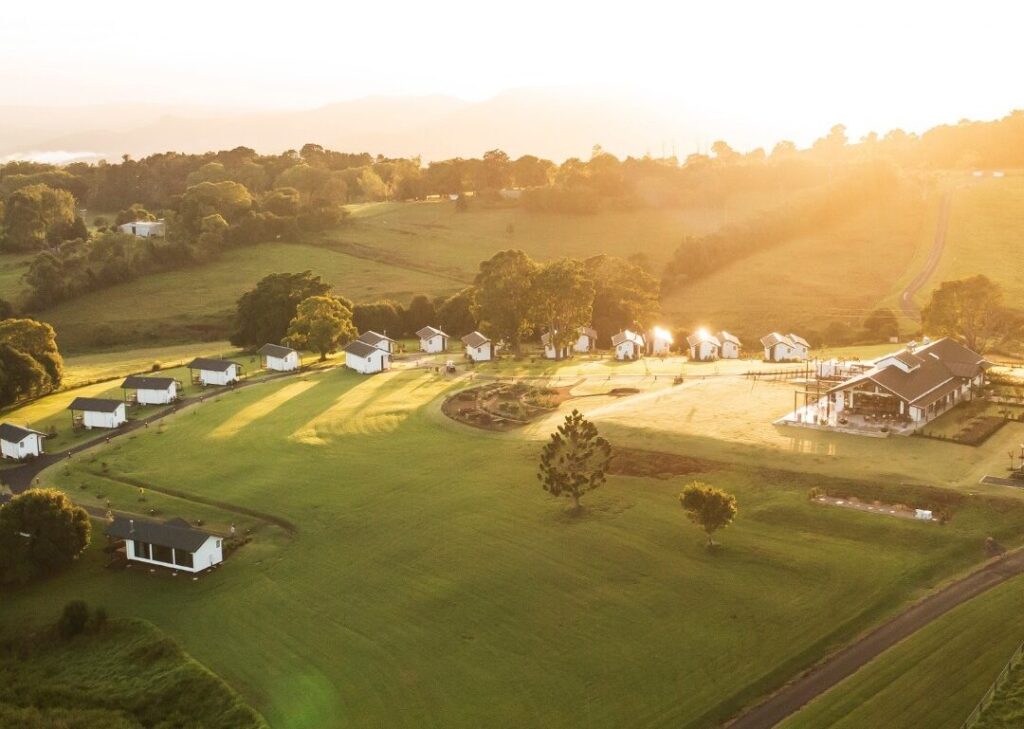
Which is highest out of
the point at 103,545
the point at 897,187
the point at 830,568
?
the point at 897,187

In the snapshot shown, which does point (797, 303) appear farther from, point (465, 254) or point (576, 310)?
point (465, 254)

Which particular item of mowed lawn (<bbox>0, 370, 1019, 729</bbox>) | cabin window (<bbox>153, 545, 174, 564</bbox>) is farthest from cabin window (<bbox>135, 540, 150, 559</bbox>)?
mowed lawn (<bbox>0, 370, 1019, 729</bbox>)

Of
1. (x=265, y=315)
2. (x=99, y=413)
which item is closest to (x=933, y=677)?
(x=99, y=413)

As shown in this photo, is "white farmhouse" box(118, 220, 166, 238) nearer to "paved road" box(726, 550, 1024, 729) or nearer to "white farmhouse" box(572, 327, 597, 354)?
"white farmhouse" box(572, 327, 597, 354)

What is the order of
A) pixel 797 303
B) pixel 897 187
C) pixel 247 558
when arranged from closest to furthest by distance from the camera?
pixel 247 558
pixel 797 303
pixel 897 187

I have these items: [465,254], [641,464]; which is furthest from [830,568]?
[465,254]

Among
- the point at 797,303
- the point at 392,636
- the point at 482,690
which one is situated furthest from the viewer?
the point at 797,303
